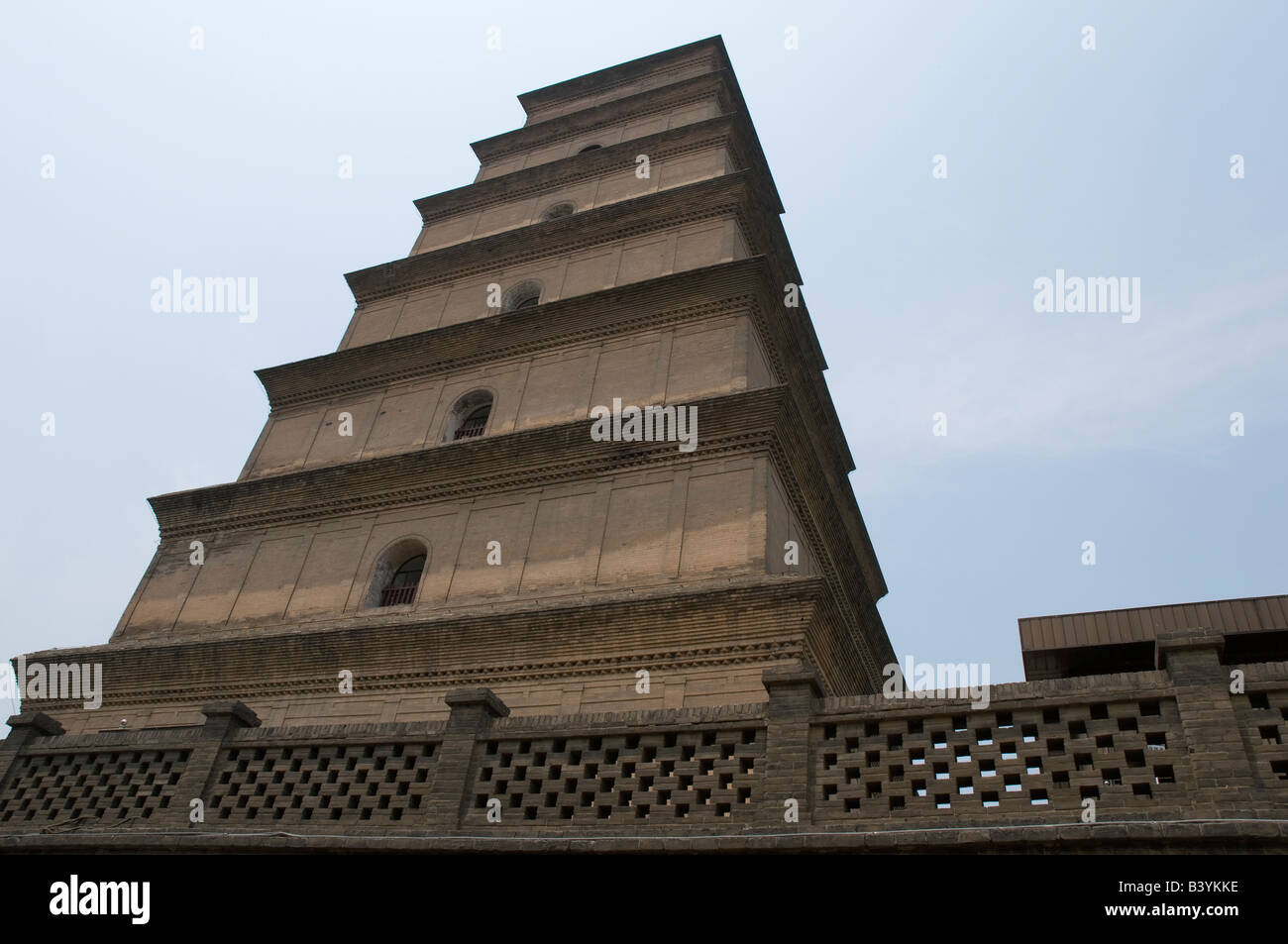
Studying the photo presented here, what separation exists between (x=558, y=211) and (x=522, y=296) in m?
2.64

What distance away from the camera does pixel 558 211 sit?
751 inches

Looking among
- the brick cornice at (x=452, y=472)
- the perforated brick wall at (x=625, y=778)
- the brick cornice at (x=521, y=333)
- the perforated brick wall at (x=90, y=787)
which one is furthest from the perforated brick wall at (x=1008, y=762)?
the brick cornice at (x=521, y=333)

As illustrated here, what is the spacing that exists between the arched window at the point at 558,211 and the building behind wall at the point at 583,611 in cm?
16

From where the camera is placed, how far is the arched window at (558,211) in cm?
1892

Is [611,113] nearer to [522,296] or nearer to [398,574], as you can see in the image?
[522,296]

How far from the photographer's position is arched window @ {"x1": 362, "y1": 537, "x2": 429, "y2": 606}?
13242mm

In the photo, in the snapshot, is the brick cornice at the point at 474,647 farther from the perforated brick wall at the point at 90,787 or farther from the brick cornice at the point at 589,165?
the brick cornice at the point at 589,165

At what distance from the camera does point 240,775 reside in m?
8.12

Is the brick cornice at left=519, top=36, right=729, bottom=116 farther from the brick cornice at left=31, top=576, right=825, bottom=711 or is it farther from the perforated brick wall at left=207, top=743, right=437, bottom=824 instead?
the perforated brick wall at left=207, top=743, right=437, bottom=824

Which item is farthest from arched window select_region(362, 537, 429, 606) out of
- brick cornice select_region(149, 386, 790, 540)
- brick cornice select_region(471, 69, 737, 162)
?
brick cornice select_region(471, 69, 737, 162)

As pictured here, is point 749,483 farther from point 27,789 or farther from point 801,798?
point 27,789

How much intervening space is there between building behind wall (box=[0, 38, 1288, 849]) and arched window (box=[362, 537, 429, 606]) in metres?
0.05

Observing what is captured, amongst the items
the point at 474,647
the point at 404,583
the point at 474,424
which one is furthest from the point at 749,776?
the point at 474,424
